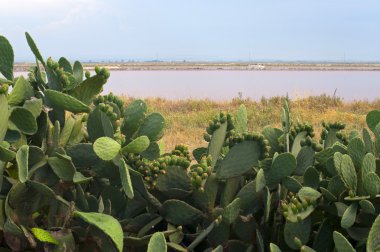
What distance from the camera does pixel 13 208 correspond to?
125 cm

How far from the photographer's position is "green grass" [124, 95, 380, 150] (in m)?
13.6

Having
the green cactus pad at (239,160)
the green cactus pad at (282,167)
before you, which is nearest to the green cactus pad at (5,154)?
the green cactus pad at (239,160)

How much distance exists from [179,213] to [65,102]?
421mm

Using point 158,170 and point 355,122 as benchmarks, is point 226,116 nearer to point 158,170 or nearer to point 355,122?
point 158,170

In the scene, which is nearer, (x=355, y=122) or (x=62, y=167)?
(x=62, y=167)

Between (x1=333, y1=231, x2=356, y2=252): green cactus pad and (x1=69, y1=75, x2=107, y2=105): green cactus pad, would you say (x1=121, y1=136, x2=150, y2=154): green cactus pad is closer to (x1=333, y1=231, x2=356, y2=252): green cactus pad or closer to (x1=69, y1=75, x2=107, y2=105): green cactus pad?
(x1=69, y1=75, x2=107, y2=105): green cactus pad

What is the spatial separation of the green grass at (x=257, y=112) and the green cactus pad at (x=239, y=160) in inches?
365

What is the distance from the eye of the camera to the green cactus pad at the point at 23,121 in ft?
4.17

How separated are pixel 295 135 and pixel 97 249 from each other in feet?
2.30

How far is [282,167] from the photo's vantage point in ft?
4.25

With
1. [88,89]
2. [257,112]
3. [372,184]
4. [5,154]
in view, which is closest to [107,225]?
[5,154]

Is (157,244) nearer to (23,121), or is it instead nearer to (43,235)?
(43,235)

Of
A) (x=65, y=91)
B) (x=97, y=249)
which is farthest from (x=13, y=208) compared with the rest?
(x=65, y=91)

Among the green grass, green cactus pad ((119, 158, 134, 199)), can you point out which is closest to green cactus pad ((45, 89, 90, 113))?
green cactus pad ((119, 158, 134, 199))
